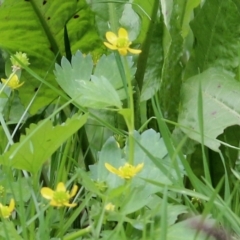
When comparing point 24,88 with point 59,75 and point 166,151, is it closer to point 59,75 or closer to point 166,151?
point 59,75

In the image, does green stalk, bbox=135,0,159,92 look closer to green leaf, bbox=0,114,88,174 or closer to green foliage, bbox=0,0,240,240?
green foliage, bbox=0,0,240,240

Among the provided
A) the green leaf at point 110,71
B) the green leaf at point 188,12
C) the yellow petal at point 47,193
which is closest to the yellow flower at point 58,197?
the yellow petal at point 47,193

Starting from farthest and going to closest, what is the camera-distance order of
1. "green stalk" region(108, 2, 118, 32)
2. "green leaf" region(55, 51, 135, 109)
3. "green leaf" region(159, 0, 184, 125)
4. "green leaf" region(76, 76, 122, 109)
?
1. "green stalk" region(108, 2, 118, 32)
2. "green leaf" region(159, 0, 184, 125)
3. "green leaf" region(55, 51, 135, 109)
4. "green leaf" region(76, 76, 122, 109)

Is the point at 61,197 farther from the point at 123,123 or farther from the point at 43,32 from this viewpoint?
the point at 43,32

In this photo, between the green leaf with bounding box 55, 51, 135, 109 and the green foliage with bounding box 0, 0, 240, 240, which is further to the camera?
the green leaf with bounding box 55, 51, 135, 109

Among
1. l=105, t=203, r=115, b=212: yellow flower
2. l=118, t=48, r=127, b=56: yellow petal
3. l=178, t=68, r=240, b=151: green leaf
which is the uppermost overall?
l=118, t=48, r=127, b=56: yellow petal

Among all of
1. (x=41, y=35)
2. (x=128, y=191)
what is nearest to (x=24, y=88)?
(x=41, y=35)

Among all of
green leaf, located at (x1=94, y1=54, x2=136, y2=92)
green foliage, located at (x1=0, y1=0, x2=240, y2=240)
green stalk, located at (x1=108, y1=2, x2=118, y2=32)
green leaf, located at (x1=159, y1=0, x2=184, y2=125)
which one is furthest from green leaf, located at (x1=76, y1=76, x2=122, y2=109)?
→ green stalk, located at (x1=108, y1=2, x2=118, y2=32)
